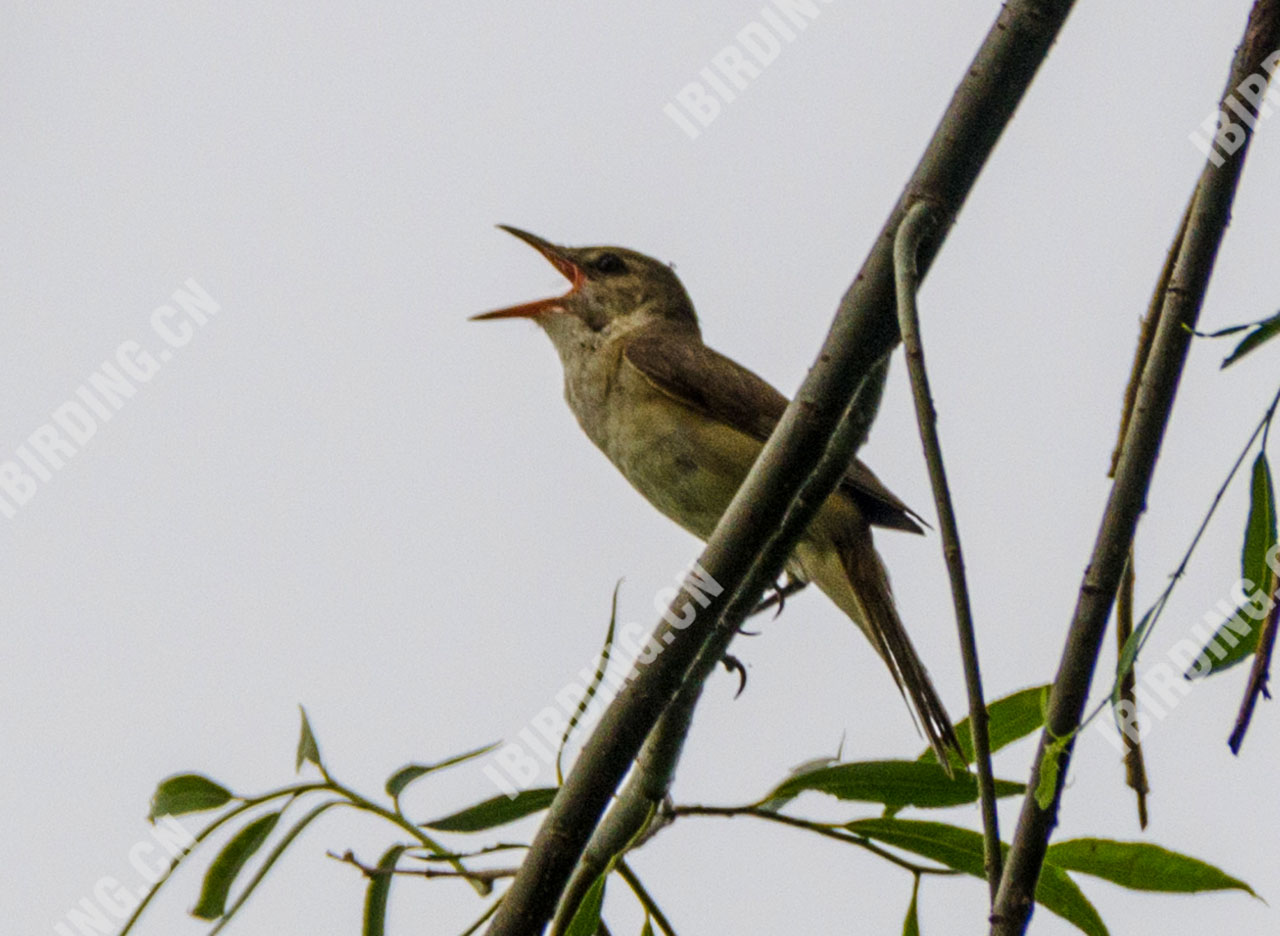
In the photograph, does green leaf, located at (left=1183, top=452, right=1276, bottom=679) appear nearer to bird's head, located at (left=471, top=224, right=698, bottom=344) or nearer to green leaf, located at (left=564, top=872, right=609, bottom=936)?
green leaf, located at (left=564, top=872, right=609, bottom=936)

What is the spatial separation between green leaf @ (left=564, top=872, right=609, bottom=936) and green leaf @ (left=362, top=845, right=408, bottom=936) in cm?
37

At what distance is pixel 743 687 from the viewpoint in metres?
4.11

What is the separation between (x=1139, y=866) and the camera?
241 centimetres

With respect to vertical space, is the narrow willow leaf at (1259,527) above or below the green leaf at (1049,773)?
above

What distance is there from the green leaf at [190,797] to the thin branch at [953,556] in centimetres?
141

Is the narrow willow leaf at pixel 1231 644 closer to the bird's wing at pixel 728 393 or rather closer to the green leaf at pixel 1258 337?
the green leaf at pixel 1258 337

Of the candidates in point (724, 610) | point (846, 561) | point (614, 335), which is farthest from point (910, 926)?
point (614, 335)

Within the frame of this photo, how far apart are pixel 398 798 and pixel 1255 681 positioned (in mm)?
1371

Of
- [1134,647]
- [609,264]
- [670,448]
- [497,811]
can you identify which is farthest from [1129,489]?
[609,264]

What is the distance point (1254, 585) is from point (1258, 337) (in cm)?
44

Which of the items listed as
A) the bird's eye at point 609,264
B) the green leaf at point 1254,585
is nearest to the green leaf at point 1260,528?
the green leaf at point 1254,585

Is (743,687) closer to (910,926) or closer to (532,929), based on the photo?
(910,926)

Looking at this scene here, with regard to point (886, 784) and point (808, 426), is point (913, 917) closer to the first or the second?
point (886, 784)

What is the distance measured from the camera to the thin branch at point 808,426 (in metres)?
1.99
